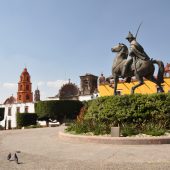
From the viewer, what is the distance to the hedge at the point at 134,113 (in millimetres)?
13300

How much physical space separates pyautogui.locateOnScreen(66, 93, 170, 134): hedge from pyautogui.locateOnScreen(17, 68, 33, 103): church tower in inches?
2969

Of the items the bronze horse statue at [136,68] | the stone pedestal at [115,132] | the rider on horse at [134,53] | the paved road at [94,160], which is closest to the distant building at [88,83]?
the bronze horse statue at [136,68]

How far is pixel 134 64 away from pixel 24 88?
74.5 meters

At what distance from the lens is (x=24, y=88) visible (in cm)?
8756

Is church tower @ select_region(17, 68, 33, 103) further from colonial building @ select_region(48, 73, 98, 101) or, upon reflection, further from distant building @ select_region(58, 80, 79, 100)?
colonial building @ select_region(48, 73, 98, 101)

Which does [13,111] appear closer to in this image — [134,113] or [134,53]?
[134,53]

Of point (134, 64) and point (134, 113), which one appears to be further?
point (134, 64)

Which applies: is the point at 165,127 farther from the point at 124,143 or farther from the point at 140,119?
the point at 124,143

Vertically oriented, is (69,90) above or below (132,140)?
above

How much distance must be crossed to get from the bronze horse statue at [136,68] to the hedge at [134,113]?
2.54 meters

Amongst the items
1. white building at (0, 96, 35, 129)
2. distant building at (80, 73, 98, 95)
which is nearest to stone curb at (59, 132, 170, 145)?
white building at (0, 96, 35, 129)

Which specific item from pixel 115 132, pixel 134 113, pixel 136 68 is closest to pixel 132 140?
pixel 115 132

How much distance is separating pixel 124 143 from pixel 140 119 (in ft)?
9.88

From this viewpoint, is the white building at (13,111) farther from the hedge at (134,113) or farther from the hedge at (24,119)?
the hedge at (134,113)
